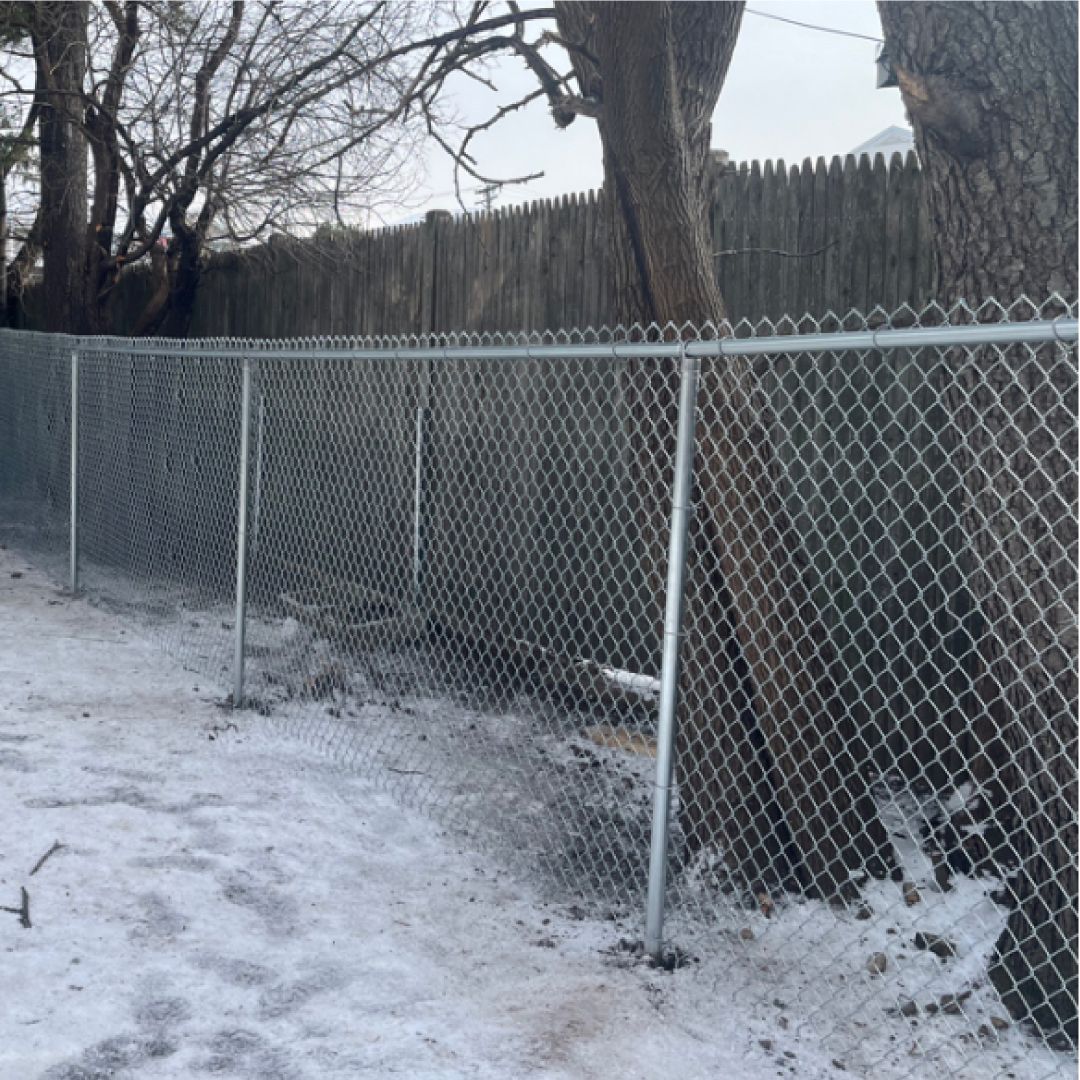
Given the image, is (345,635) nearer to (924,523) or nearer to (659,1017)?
(924,523)

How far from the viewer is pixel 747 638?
4.64 m

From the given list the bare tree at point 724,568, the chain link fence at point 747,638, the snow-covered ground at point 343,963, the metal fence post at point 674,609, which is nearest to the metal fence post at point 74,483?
the chain link fence at point 747,638

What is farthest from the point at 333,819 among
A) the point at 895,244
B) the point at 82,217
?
the point at 82,217

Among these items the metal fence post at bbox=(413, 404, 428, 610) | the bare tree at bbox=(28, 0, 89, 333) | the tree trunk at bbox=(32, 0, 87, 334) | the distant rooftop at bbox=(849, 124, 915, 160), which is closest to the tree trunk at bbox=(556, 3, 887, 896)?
the metal fence post at bbox=(413, 404, 428, 610)

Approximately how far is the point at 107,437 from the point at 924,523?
6.00m

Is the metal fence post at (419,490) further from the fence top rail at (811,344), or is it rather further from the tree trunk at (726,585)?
the tree trunk at (726,585)

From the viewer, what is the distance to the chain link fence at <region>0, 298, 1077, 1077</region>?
12.3 feet

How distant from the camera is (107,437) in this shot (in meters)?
9.00

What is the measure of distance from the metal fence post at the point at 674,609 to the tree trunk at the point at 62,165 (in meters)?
9.26

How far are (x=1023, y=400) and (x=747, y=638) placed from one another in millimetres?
1367

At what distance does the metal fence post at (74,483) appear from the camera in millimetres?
8883

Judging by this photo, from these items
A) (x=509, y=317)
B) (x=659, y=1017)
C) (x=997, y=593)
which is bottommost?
(x=659, y=1017)

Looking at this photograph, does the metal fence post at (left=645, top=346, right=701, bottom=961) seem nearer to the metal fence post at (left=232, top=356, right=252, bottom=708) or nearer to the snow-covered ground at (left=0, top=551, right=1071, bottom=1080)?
the snow-covered ground at (left=0, top=551, right=1071, bottom=1080)

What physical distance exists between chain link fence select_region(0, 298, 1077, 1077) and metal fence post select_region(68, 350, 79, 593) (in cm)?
4
